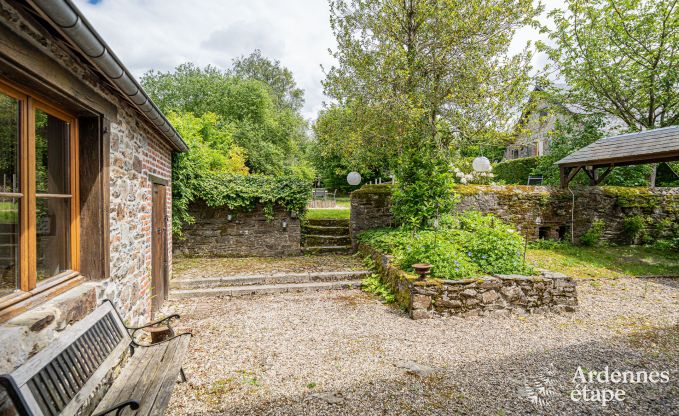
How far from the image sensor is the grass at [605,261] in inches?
303

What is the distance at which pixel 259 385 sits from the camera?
3242mm

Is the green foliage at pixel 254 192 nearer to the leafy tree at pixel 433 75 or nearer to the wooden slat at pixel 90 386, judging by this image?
the leafy tree at pixel 433 75

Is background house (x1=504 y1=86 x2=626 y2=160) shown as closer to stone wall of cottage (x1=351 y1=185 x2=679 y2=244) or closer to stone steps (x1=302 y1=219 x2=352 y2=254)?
stone wall of cottage (x1=351 y1=185 x2=679 y2=244)

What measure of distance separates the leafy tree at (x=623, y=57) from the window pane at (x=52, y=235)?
55.1ft

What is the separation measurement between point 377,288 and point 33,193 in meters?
5.31

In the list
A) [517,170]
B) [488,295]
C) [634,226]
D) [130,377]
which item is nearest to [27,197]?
[130,377]

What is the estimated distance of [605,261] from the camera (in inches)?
342

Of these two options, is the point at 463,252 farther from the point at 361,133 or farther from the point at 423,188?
the point at 361,133

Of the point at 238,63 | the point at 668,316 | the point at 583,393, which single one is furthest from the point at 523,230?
the point at 238,63

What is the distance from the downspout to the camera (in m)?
1.78

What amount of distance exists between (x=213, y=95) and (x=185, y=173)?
16.9 meters

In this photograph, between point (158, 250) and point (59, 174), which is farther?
point (158, 250)

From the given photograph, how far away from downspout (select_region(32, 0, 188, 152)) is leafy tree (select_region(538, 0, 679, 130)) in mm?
15973

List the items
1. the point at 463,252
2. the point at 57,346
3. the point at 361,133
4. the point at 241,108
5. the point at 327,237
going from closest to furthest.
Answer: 1. the point at 57,346
2. the point at 463,252
3. the point at 361,133
4. the point at 327,237
5. the point at 241,108
